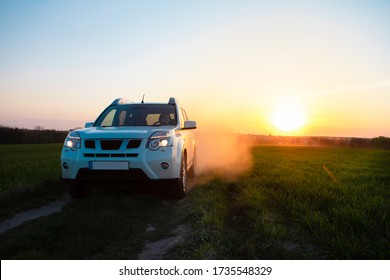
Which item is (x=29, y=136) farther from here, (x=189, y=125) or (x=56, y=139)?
(x=189, y=125)

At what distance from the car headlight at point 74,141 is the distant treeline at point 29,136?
1816 inches

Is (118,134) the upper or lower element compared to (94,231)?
upper

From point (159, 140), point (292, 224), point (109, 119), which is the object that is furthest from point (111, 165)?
point (292, 224)

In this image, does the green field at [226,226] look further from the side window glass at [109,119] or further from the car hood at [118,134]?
the side window glass at [109,119]

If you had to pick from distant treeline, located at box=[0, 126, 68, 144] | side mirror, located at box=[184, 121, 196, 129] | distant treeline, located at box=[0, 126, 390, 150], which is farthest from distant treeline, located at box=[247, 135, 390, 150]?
side mirror, located at box=[184, 121, 196, 129]

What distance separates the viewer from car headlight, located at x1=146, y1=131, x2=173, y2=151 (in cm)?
609

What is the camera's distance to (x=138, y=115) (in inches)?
304

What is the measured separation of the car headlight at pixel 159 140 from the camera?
240 inches

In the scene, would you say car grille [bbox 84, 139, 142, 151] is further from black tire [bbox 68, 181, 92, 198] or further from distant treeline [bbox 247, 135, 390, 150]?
distant treeline [bbox 247, 135, 390, 150]

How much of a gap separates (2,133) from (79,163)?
4664 centimetres

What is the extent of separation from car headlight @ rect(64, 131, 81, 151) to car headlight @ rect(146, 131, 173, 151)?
1.33m

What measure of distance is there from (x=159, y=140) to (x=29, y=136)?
47796mm

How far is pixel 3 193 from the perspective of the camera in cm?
705
